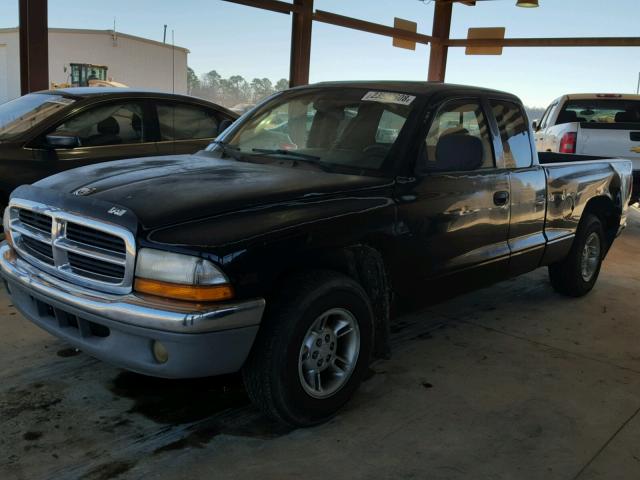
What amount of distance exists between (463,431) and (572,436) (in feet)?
1.79

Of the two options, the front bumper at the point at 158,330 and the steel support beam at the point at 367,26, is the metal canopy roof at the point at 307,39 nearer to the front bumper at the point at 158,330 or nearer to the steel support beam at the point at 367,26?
the steel support beam at the point at 367,26

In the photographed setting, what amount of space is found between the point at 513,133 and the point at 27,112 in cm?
450

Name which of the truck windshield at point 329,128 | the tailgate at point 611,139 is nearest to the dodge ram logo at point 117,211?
the truck windshield at point 329,128

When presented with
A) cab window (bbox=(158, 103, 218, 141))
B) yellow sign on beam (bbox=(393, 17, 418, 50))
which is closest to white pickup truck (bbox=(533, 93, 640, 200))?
yellow sign on beam (bbox=(393, 17, 418, 50))

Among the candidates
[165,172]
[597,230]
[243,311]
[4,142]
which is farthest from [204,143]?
[243,311]

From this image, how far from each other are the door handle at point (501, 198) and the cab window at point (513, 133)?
239mm

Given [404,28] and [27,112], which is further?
[404,28]

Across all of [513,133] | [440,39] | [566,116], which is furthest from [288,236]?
[440,39]

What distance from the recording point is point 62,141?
549 centimetres

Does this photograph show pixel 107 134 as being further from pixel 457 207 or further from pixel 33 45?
pixel 457 207

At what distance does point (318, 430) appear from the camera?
120 inches

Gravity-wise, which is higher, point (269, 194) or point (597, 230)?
point (269, 194)

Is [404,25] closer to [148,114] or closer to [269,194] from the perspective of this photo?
[148,114]

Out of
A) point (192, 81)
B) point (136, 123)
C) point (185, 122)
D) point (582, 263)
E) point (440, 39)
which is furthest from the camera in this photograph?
point (440, 39)
